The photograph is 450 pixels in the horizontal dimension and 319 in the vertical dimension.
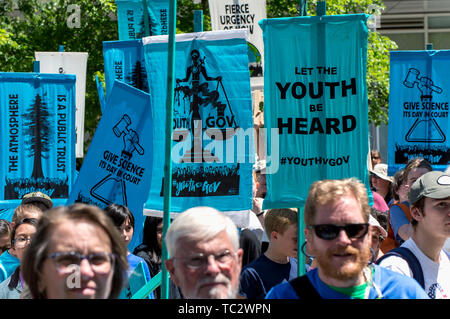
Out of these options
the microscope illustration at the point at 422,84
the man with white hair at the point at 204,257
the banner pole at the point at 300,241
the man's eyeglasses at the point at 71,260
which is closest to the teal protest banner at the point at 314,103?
the banner pole at the point at 300,241

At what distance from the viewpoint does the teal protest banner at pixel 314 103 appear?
213 inches

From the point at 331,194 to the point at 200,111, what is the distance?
2.57 meters

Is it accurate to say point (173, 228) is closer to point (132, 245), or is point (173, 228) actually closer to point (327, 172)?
point (327, 172)

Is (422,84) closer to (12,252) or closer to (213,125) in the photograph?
(213,125)

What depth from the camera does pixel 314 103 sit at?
214 inches

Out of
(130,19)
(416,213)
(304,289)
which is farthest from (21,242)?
(130,19)

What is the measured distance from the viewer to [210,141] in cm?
584

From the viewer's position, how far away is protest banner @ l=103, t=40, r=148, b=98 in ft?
26.7

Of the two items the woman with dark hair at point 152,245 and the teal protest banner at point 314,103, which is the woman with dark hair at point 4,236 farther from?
the teal protest banner at point 314,103

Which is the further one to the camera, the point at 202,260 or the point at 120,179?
the point at 120,179

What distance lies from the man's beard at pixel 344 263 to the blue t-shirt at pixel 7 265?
3131mm

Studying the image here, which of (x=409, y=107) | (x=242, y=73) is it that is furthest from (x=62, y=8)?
(x=242, y=73)
